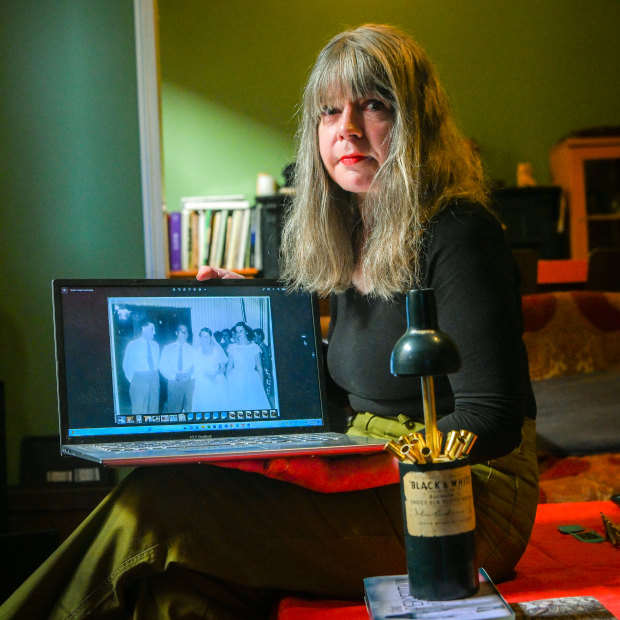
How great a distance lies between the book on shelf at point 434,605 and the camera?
2.35ft

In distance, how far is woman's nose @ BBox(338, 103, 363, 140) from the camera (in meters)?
1.25

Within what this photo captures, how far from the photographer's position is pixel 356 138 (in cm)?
127

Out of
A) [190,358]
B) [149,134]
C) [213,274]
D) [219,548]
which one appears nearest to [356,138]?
[213,274]

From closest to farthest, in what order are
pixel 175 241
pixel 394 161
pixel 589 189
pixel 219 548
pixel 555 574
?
1. pixel 219 548
2. pixel 555 574
3. pixel 394 161
4. pixel 175 241
5. pixel 589 189

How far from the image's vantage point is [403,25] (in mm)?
5156

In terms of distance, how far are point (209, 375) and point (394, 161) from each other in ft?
1.47

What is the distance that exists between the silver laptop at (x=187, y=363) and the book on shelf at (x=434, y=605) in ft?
1.35

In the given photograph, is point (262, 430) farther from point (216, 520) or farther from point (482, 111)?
point (482, 111)

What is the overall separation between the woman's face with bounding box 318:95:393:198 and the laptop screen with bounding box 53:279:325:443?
22cm

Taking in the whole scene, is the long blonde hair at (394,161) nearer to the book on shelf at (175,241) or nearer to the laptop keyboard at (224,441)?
the laptop keyboard at (224,441)

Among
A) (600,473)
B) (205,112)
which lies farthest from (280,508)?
(205,112)

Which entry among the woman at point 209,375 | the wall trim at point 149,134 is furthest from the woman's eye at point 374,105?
the wall trim at point 149,134

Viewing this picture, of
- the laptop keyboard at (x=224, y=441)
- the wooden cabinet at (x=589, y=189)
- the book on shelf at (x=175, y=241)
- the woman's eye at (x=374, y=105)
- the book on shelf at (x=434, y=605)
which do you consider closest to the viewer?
the book on shelf at (x=434, y=605)

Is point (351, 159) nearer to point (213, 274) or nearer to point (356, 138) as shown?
point (356, 138)
